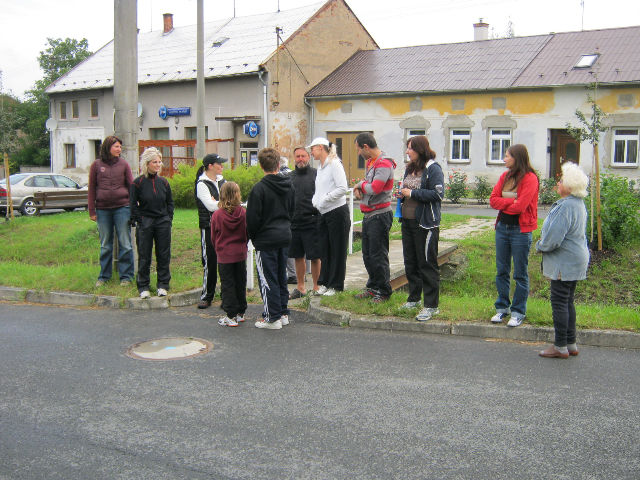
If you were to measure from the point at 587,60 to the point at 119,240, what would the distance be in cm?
2348

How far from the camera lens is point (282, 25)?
113 ft

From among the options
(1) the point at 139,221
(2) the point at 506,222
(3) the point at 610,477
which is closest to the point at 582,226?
(2) the point at 506,222

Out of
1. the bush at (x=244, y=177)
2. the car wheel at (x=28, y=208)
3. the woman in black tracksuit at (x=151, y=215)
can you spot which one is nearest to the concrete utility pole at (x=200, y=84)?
the bush at (x=244, y=177)

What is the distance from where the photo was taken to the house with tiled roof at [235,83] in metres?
31.9

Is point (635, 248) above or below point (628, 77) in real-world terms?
below

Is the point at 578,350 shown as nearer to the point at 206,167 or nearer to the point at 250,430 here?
the point at 250,430

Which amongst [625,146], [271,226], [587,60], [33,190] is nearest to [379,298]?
[271,226]

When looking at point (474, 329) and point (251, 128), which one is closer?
point (474, 329)

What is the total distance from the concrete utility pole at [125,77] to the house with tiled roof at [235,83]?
66.2 ft

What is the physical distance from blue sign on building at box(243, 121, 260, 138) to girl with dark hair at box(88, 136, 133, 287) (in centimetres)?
2271

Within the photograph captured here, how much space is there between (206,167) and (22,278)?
12.6 feet

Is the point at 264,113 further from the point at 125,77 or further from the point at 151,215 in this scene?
the point at 151,215

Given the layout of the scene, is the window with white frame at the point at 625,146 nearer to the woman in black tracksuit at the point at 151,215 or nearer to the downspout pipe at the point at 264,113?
the downspout pipe at the point at 264,113

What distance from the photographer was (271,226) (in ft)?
23.9
